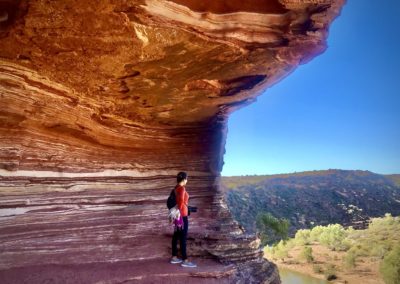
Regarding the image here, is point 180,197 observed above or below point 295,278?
above

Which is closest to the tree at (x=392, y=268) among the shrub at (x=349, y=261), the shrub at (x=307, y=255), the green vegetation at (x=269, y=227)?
the shrub at (x=349, y=261)

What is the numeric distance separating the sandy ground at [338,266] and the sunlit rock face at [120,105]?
32.8m

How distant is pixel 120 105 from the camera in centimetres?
1064

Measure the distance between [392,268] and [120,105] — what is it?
106ft

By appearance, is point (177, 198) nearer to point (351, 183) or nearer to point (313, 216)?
point (313, 216)

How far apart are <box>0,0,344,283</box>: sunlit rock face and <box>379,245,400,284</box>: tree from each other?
2683cm

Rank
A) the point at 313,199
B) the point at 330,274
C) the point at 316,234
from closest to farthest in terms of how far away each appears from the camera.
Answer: the point at 330,274
the point at 316,234
the point at 313,199

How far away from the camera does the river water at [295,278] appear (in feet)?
129

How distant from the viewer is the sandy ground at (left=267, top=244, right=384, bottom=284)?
38.1 meters

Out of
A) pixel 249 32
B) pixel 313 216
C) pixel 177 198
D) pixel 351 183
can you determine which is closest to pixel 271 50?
pixel 249 32

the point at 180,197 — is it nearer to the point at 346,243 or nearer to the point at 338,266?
the point at 338,266

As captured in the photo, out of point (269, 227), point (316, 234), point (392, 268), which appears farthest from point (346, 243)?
point (269, 227)

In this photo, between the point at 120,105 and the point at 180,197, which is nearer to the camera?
the point at 180,197

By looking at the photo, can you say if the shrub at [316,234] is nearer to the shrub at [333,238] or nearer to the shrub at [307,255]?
the shrub at [333,238]
